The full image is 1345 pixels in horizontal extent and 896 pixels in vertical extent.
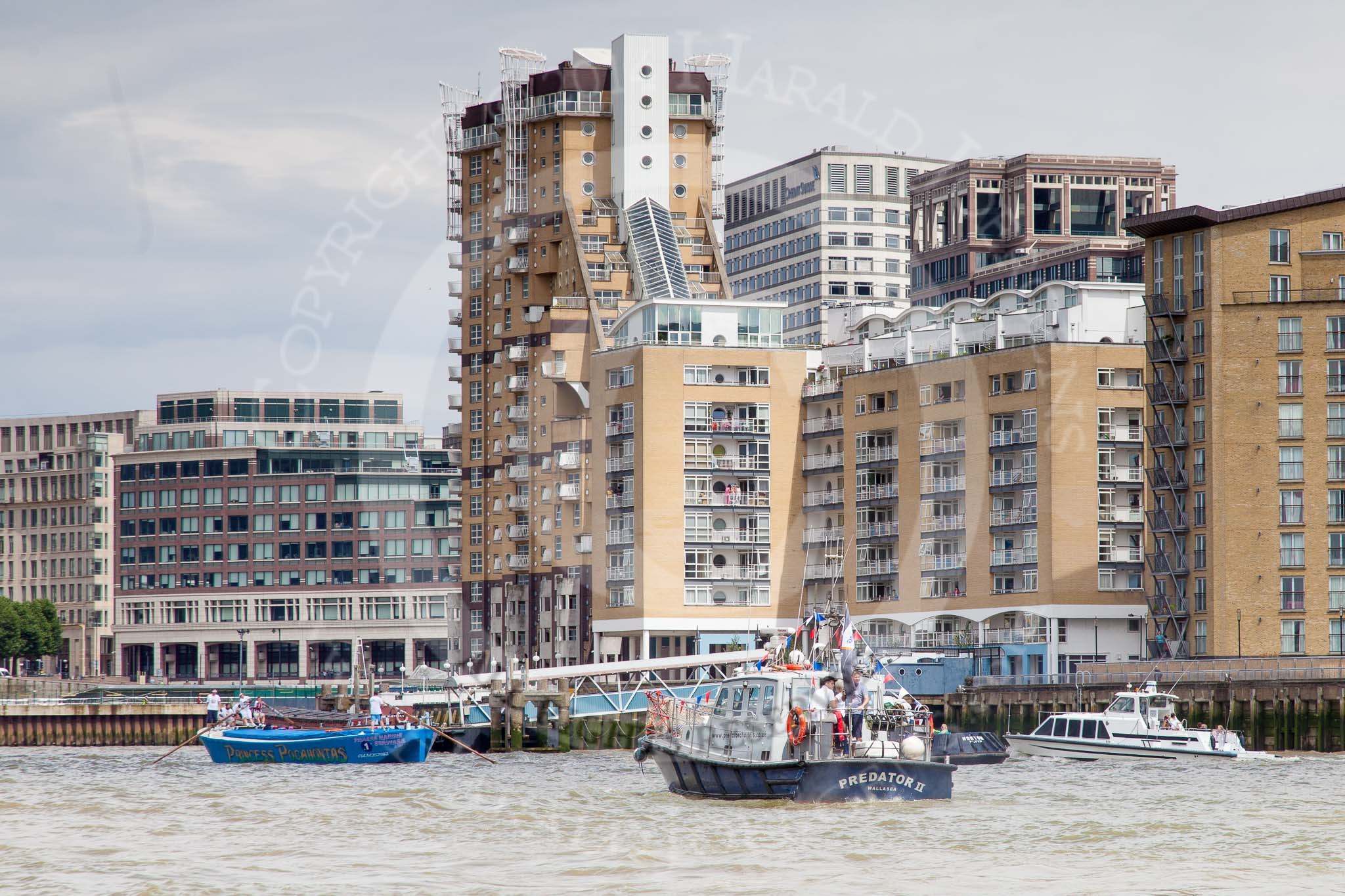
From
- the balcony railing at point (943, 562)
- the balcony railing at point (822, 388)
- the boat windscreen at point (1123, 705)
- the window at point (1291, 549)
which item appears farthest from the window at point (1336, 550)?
the balcony railing at point (822, 388)

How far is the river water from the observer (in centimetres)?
4719

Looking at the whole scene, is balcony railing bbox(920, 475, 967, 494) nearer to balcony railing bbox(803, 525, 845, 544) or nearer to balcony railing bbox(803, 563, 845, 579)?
balcony railing bbox(803, 525, 845, 544)

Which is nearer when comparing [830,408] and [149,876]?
[149,876]

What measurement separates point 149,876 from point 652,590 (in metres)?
105

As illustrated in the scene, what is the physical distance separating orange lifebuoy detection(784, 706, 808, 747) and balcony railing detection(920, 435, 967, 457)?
282 feet

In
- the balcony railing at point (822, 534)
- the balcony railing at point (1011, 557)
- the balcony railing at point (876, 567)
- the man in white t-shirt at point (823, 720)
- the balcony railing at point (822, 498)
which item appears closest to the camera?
the man in white t-shirt at point (823, 720)

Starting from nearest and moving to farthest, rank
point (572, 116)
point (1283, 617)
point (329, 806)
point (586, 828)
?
point (586, 828), point (329, 806), point (1283, 617), point (572, 116)

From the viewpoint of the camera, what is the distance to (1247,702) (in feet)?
352

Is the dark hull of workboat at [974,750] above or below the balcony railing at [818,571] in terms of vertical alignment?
below

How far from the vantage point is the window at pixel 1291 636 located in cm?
11919

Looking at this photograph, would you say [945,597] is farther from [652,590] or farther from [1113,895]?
[1113,895]

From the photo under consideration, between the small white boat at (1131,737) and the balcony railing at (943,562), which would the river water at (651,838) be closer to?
the small white boat at (1131,737)

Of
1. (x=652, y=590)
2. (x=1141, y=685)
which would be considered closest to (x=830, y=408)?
(x=652, y=590)

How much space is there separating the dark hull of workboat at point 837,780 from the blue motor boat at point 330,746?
32180 mm
